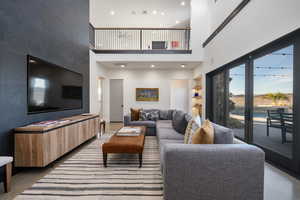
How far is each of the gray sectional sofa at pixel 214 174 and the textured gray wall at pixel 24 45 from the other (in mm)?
2334

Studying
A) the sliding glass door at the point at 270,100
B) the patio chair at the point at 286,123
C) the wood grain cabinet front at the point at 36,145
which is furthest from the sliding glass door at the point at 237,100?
the wood grain cabinet front at the point at 36,145

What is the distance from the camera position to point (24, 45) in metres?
2.40

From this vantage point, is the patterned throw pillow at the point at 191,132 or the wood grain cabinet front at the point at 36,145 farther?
the wood grain cabinet front at the point at 36,145

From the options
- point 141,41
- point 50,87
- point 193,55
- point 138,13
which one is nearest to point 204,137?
point 50,87

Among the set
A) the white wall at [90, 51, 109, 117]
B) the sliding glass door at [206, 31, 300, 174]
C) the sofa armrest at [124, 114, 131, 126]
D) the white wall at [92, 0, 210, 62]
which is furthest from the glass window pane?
the white wall at [90, 51, 109, 117]

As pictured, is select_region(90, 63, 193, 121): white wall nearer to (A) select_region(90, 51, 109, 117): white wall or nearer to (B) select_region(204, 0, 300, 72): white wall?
(A) select_region(90, 51, 109, 117): white wall

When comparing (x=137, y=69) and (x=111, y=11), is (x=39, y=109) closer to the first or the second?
(x=137, y=69)

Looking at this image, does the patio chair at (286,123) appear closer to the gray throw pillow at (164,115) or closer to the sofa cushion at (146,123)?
the sofa cushion at (146,123)

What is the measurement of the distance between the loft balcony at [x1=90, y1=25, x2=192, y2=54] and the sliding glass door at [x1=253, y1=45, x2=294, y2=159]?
10.6 feet

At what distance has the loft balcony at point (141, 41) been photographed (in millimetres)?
5730

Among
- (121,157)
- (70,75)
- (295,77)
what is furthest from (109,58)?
(295,77)

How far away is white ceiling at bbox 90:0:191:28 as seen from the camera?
615cm

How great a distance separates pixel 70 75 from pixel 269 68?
4.36 meters

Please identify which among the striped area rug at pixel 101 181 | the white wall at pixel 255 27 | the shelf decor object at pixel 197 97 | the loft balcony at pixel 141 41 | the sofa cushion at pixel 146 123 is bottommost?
the striped area rug at pixel 101 181
